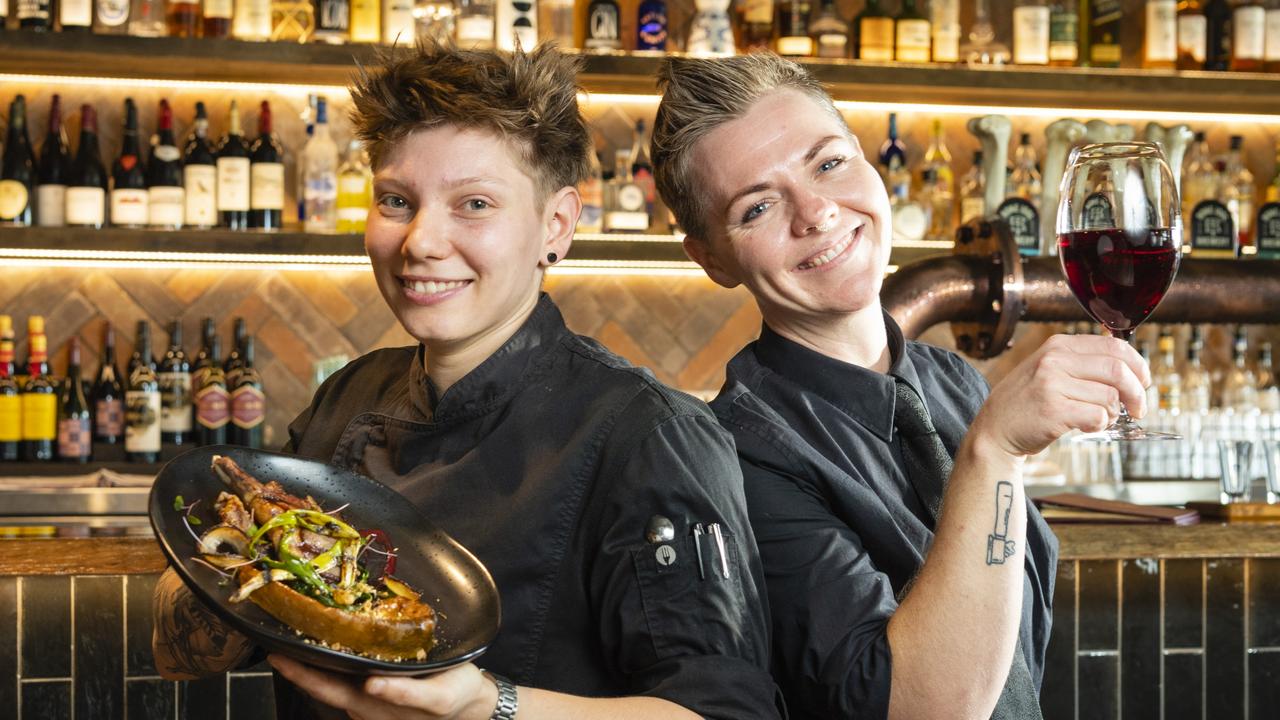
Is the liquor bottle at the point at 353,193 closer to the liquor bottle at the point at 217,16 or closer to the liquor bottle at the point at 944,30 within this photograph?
the liquor bottle at the point at 217,16

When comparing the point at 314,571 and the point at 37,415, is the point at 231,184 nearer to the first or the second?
the point at 37,415

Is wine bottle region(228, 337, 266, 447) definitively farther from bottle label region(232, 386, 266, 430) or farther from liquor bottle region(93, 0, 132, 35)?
liquor bottle region(93, 0, 132, 35)

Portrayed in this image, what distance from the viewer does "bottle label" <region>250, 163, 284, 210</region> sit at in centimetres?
331

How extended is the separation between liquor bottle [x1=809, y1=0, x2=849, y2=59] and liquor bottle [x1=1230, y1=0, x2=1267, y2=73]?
1092 mm

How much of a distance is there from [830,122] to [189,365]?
255 centimetres

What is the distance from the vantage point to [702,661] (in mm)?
1062

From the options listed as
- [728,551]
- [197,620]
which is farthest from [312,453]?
[728,551]

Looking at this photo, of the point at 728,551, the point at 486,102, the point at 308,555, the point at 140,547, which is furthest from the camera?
the point at 140,547

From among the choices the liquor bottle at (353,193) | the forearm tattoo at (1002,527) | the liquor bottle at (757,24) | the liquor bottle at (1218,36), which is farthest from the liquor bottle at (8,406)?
the liquor bottle at (1218,36)

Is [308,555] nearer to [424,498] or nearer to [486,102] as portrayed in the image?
[424,498]

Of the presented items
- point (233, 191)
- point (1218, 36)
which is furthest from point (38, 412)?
point (1218, 36)

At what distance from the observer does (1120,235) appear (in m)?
1.00

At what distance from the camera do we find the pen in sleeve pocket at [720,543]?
109 cm

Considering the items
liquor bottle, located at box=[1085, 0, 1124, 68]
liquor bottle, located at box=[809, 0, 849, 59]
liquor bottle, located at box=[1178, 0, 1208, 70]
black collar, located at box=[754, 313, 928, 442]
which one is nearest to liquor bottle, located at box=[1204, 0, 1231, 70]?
liquor bottle, located at box=[1178, 0, 1208, 70]
